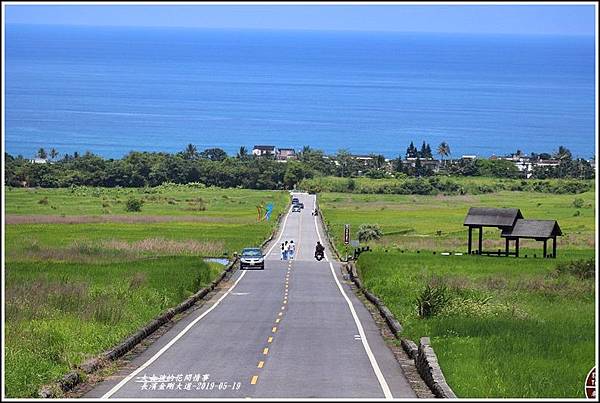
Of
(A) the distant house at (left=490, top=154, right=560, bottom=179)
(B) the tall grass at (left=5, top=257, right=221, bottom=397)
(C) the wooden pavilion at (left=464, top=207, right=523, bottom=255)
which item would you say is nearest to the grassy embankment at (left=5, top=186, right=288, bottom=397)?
(B) the tall grass at (left=5, top=257, right=221, bottom=397)

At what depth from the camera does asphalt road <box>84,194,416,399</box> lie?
16125mm

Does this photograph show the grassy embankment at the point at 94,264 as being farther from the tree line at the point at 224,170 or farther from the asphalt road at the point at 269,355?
the tree line at the point at 224,170

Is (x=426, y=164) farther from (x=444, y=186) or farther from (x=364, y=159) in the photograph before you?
(x=444, y=186)

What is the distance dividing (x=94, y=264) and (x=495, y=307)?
22.0 metres

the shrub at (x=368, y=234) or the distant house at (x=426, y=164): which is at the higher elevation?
the distant house at (x=426, y=164)

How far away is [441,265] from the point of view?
47469mm

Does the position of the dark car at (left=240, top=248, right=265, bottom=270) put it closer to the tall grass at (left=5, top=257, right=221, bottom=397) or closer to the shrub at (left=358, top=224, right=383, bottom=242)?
the tall grass at (left=5, top=257, right=221, bottom=397)

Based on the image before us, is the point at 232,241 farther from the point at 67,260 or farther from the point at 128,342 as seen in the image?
the point at 128,342

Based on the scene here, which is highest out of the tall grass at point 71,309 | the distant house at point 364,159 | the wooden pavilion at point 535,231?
the distant house at point 364,159

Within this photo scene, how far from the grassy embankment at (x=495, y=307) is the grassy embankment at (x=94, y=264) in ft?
20.8

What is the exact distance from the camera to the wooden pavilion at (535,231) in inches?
2131

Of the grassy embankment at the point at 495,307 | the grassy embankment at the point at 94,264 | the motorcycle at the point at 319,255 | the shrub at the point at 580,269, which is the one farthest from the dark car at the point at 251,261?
the shrub at the point at 580,269

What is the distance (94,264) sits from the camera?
42.8 meters

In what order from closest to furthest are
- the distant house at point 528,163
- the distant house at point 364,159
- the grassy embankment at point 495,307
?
the grassy embankment at point 495,307 → the distant house at point 528,163 → the distant house at point 364,159
